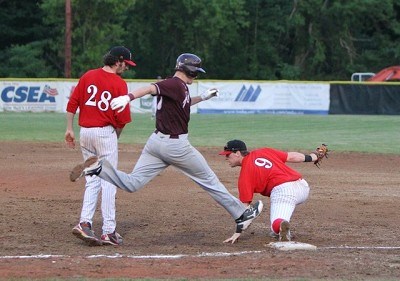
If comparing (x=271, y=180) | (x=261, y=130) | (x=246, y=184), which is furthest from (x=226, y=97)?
(x=246, y=184)

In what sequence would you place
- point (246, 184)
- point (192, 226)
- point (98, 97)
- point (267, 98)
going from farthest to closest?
point (267, 98) < point (192, 226) < point (246, 184) < point (98, 97)

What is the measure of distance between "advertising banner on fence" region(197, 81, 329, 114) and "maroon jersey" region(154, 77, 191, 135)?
1100 inches

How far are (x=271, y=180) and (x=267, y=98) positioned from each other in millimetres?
28402

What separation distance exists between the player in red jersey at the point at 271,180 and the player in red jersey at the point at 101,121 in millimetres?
1169

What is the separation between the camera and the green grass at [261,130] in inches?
867

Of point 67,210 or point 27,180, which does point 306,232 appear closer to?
point 67,210

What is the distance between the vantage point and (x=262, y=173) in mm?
9250

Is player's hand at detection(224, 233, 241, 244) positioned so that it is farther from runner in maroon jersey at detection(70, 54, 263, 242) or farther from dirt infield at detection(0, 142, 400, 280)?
runner in maroon jersey at detection(70, 54, 263, 242)

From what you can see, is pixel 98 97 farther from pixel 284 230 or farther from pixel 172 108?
pixel 284 230

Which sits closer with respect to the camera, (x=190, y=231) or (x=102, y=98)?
(x=102, y=98)

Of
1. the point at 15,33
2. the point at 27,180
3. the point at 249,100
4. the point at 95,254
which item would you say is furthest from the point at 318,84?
the point at 95,254

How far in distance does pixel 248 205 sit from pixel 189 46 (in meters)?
44.5

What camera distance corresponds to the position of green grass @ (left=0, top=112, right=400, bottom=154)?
22016 mm

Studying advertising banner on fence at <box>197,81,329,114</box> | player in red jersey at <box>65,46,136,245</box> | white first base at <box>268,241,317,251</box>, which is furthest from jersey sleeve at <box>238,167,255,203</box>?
advertising banner on fence at <box>197,81,329,114</box>
